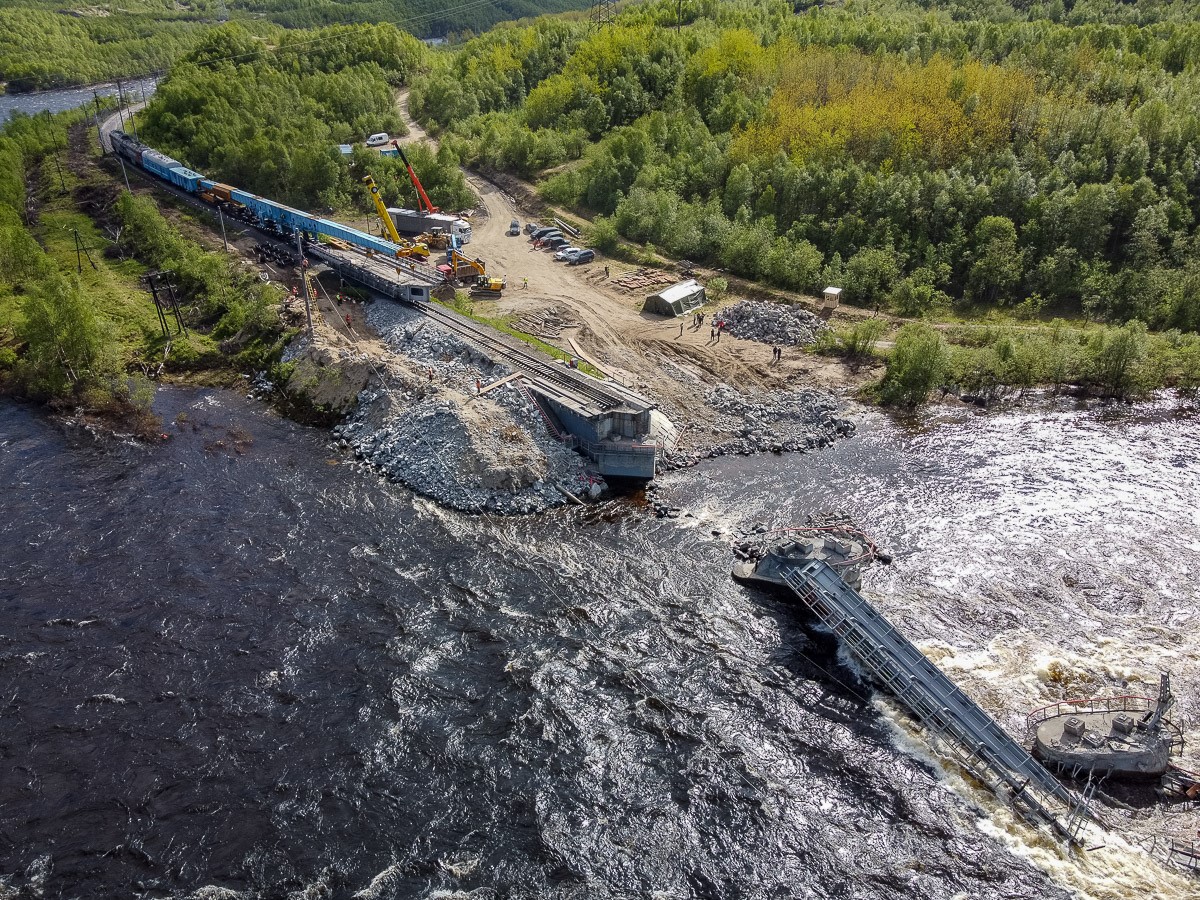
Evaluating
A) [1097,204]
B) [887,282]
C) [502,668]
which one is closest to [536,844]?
[502,668]

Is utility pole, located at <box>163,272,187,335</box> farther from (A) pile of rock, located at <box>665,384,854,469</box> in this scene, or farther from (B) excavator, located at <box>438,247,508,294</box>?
(A) pile of rock, located at <box>665,384,854,469</box>

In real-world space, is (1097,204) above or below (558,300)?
above

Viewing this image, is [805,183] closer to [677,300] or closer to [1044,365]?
[677,300]

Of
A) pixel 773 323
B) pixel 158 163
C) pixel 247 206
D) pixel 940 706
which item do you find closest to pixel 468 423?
pixel 773 323

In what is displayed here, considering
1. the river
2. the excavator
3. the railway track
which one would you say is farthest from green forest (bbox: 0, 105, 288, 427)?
the river

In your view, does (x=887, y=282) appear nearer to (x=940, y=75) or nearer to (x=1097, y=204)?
(x=1097, y=204)

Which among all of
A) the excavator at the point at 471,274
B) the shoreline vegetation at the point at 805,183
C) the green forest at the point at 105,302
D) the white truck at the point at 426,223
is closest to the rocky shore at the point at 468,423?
the shoreline vegetation at the point at 805,183

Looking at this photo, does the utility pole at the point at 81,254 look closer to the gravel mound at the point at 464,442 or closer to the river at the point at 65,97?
the gravel mound at the point at 464,442
